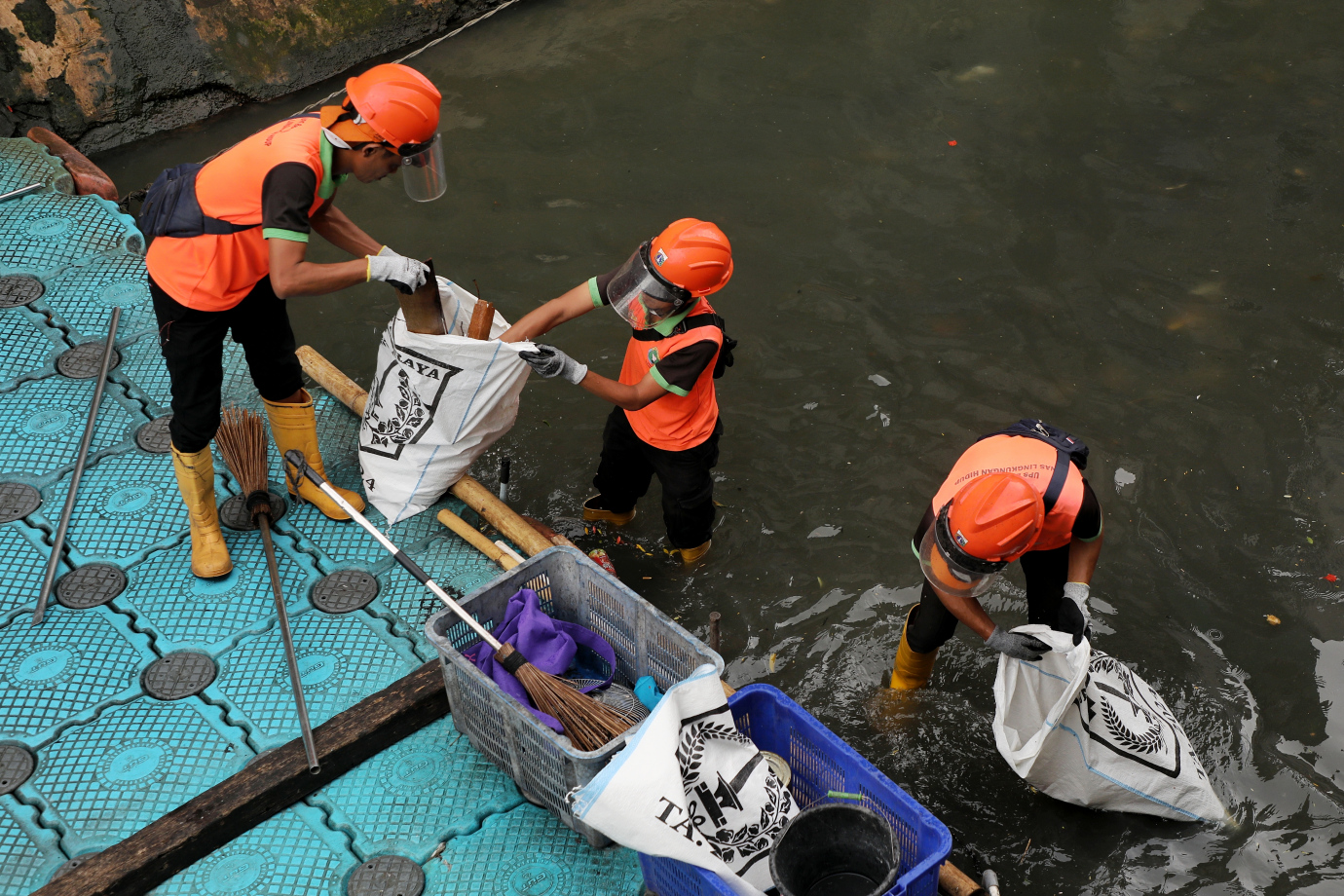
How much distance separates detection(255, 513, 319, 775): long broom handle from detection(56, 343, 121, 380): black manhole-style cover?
1.33 meters

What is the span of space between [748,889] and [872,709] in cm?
164

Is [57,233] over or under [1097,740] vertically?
over

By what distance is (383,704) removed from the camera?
11.4 ft

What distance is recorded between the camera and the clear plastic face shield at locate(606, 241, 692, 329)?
11.9 ft

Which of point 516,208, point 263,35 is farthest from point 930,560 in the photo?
point 263,35

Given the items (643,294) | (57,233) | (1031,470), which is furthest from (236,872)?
(57,233)

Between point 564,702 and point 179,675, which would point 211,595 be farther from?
point 564,702

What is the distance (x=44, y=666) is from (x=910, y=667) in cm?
306

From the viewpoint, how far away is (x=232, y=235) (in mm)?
3449

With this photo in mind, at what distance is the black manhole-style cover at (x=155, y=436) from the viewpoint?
14.6 feet

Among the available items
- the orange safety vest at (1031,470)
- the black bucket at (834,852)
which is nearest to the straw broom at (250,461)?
the black bucket at (834,852)

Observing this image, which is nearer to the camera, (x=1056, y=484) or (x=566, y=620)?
(x=1056, y=484)

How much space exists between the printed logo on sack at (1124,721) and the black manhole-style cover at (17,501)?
3.92 m

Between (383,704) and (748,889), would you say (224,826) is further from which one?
(748,889)
